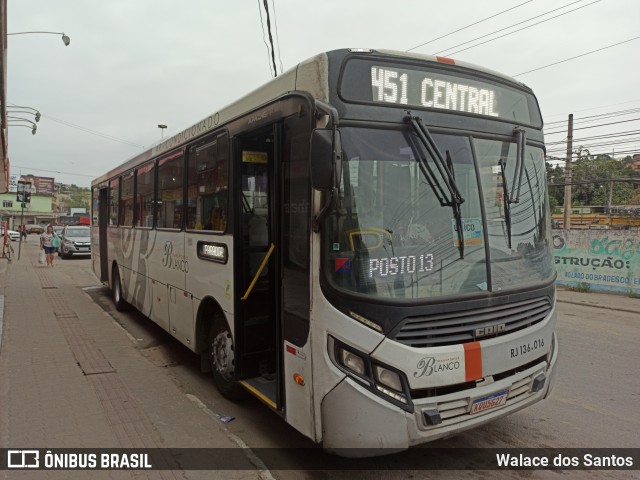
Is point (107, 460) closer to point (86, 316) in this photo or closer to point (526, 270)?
point (526, 270)

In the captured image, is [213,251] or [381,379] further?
[213,251]

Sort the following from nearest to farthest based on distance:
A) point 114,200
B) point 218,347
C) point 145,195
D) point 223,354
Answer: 1. point 223,354
2. point 218,347
3. point 145,195
4. point 114,200

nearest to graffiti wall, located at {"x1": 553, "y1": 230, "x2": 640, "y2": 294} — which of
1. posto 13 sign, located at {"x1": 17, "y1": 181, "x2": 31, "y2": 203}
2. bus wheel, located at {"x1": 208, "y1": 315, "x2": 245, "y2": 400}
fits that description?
bus wheel, located at {"x1": 208, "y1": 315, "x2": 245, "y2": 400}

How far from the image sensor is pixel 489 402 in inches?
126

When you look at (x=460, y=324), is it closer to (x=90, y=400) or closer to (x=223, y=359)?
(x=223, y=359)

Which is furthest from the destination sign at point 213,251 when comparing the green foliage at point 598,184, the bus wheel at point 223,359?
the green foliage at point 598,184

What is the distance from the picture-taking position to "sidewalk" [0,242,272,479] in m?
3.94

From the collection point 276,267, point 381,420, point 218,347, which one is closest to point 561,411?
point 381,420

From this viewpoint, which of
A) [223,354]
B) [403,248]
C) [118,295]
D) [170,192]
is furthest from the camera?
[118,295]

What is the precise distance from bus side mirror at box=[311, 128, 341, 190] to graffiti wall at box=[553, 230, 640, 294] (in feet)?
42.4

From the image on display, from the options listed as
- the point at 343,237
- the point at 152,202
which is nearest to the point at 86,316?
the point at 152,202

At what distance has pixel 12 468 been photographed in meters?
3.56

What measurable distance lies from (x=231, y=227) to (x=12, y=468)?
2628 mm

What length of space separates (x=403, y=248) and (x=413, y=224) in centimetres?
19
